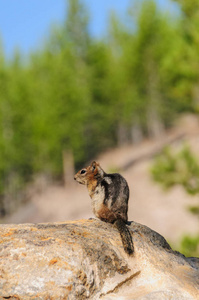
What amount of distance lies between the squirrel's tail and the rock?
5cm

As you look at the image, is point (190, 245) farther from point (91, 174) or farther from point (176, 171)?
point (91, 174)

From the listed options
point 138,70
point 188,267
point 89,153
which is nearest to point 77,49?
point 138,70

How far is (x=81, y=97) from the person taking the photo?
35875 millimetres

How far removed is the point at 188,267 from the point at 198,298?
2.06 ft

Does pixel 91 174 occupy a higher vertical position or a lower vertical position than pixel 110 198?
higher

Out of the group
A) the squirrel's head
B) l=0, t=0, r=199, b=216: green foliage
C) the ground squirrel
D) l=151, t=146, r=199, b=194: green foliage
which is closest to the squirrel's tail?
the ground squirrel

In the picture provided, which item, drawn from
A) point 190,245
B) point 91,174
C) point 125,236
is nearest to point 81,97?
point 190,245

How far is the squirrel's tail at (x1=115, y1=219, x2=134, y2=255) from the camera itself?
4.18m

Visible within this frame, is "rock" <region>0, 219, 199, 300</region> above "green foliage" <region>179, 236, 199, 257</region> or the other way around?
the other way around

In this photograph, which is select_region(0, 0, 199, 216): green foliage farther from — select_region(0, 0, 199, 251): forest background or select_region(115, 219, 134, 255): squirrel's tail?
select_region(115, 219, 134, 255): squirrel's tail

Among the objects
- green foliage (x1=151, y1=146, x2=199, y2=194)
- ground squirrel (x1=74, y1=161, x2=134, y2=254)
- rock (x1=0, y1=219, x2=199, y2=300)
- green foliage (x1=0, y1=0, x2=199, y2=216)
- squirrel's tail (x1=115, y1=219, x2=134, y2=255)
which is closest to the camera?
rock (x1=0, y1=219, x2=199, y2=300)

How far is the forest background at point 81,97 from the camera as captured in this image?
34.8m

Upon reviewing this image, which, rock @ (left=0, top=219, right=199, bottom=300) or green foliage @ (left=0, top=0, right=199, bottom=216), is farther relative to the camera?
green foliage @ (left=0, top=0, right=199, bottom=216)

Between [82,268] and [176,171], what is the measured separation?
10400 mm
